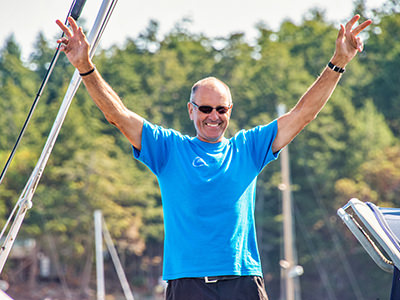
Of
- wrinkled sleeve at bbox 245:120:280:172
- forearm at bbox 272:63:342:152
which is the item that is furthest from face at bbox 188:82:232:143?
forearm at bbox 272:63:342:152

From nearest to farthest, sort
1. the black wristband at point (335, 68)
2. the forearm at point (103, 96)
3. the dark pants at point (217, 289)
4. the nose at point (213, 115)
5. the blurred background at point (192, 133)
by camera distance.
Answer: the dark pants at point (217, 289) → the forearm at point (103, 96) → the nose at point (213, 115) → the black wristband at point (335, 68) → the blurred background at point (192, 133)

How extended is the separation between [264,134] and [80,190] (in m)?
41.9

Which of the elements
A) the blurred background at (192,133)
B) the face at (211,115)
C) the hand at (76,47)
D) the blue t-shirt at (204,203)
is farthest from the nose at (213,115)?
the blurred background at (192,133)

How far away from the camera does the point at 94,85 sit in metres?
3.05

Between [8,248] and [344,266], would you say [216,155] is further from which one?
[344,266]

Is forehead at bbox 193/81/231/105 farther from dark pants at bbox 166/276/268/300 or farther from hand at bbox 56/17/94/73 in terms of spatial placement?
dark pants at bbox 166/276/268/300

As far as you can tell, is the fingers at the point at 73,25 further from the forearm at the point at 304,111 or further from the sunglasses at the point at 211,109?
the forearm at the point at 304,111

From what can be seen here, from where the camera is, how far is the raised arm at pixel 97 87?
120 inches

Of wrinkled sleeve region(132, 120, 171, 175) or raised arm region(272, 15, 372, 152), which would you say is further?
raised arm region(272, 15, 372, 152)

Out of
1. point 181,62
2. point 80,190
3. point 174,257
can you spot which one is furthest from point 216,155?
point 181,62

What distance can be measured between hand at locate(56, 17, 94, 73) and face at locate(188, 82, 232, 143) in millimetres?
520

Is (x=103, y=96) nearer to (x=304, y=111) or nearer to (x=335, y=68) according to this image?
(x=304, y=111)

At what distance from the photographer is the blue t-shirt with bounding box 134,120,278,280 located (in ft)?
9.69

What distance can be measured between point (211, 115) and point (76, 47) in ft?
2.18
